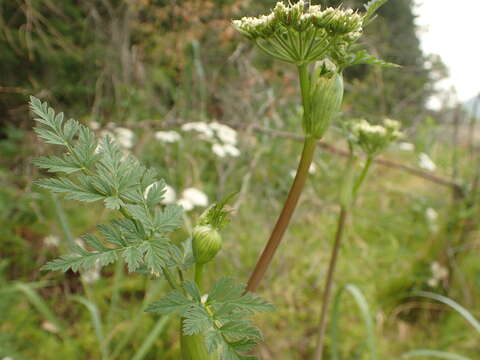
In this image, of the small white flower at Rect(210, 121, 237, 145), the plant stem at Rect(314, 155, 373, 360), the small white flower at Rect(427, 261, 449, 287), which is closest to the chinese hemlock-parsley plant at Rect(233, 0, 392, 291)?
the plant stem at Rect(314, 155, 373, 360)

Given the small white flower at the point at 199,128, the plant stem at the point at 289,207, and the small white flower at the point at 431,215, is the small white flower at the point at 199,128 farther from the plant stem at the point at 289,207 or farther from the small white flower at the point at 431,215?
the plant stem at the point at 289,207

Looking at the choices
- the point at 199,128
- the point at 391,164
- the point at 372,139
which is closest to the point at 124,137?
the point at 199,128

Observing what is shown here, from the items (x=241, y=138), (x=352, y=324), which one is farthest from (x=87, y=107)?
(x=352, y=324)

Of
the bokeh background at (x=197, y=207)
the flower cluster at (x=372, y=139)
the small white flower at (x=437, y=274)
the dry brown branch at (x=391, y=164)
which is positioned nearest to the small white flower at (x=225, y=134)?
the bokeh background at (x=197, y=207)

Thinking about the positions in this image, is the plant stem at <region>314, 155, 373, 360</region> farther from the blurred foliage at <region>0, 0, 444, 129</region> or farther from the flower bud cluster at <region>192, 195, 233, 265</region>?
the blurred foliage at <region>0, 0, 444, 129</region>

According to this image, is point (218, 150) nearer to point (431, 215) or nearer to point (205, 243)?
point (431, 215)
